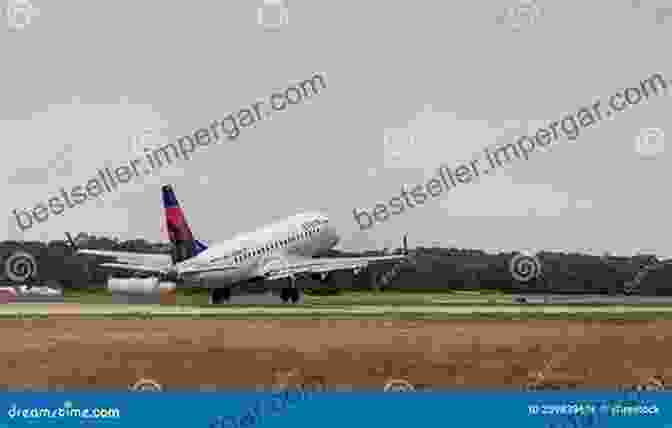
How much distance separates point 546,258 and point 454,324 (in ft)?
330

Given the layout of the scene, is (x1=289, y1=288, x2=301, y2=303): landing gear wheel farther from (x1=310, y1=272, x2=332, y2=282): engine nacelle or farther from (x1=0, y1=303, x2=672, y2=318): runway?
(x1=0, y1=303, x2=672, y2=318): runway

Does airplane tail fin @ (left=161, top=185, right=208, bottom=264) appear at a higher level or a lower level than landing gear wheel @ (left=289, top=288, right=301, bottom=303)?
higher

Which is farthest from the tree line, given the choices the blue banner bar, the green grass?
the blue banner bar

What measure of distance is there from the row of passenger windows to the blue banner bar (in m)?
65.6

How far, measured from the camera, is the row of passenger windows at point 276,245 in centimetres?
9231

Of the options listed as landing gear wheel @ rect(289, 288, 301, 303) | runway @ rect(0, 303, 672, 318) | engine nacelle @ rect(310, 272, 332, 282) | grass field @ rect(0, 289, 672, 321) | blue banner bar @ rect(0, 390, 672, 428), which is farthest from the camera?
engine nacelle @ rect(310, 272, 332, 282)

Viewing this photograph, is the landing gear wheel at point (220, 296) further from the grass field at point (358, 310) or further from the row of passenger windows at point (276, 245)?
the row of passenger windows at point (276, 245)

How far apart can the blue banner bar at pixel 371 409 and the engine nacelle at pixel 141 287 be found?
70731mm

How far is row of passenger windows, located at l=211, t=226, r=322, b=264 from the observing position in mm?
92312

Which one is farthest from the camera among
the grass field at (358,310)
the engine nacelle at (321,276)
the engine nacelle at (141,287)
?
the engine nacelle at (141,287)

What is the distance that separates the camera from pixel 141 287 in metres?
95.8

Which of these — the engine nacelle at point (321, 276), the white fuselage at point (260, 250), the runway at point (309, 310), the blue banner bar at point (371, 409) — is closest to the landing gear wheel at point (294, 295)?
the white fuselage at point (260, 250)

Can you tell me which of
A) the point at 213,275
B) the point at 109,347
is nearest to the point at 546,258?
the point at 213,275

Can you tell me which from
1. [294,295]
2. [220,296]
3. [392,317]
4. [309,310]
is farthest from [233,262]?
[392,317]
